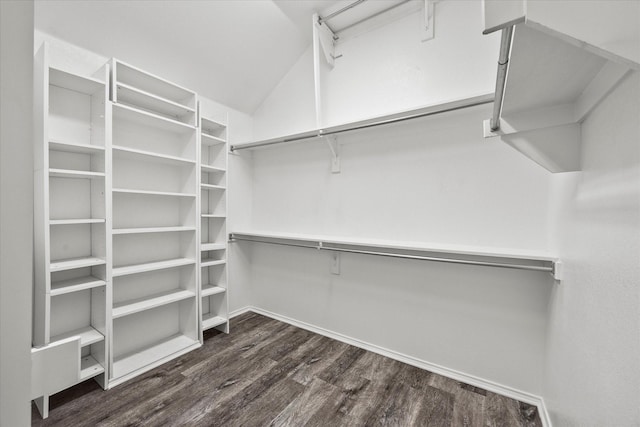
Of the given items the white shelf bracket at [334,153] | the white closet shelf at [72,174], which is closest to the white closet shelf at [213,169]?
the white closet shelf at [72,174]

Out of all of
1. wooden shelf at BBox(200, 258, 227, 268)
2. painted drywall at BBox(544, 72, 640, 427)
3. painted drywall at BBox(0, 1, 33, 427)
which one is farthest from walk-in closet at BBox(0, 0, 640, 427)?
painted drywall at BBox(0, 1, 33, 427)

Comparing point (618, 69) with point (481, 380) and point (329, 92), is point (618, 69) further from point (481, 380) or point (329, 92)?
point (329, 92)

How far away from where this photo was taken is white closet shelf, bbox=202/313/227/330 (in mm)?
2437

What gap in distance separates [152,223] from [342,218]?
1.63 m

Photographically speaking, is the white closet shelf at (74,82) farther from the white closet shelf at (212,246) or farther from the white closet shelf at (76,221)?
the white closet shelf at (212,246)

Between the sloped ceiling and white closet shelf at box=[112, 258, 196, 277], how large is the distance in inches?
61.5

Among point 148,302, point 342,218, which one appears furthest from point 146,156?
point 342,218

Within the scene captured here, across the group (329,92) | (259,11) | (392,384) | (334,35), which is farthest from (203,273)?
(334,35)

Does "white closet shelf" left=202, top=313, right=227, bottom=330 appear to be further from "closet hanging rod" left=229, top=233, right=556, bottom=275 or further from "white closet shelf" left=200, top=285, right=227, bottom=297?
"closet hanging rod" left=229, top=233, right=556, bottom=275

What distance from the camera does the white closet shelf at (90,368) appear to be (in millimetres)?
1667

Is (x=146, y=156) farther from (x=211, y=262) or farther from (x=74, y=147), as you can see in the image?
(x=211, y=262)

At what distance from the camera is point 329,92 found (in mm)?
2541

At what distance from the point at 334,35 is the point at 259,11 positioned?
2.30 feet

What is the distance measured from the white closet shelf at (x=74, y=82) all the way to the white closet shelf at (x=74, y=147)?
0.41m
